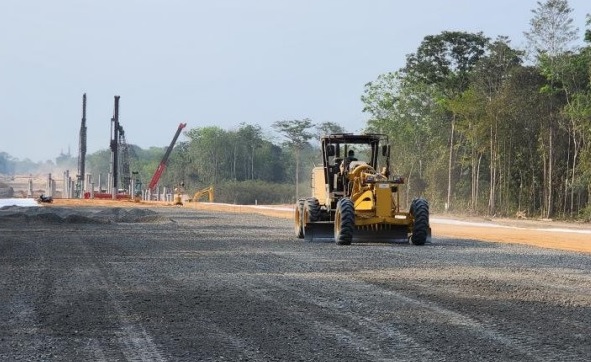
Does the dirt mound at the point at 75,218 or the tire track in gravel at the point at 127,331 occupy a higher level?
the dirt mound at the point at 75,218

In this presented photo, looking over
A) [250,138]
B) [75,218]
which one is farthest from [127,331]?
[250,138]

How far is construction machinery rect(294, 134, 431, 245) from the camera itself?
87.5 ft

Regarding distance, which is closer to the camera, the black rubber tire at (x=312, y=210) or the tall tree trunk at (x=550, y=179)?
the black rubber tire at (x=312, y=210)

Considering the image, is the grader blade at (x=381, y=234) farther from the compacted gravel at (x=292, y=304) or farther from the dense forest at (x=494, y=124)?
the dense forest at (x=494, y=124)

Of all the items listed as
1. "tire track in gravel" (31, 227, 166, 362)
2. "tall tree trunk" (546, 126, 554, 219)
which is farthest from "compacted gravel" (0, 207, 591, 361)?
"tall tree trunk" (546, 126, 554, 219)

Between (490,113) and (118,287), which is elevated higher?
(490,113)

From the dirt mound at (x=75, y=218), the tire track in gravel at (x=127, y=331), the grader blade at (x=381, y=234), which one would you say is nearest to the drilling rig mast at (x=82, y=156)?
the dirt mound at (x=75, y=218)

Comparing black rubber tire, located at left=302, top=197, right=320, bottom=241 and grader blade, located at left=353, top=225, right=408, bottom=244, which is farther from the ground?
black rubber tire, located at left=302, top=197, right=320, bottom=241

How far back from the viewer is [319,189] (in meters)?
29.3

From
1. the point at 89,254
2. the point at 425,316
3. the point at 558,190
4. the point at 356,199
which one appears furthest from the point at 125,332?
the point at 558,190

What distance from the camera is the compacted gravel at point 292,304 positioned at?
31.7 feet

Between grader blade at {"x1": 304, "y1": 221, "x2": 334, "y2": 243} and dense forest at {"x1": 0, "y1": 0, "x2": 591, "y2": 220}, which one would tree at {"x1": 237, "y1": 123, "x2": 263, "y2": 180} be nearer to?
dense forest at {"x1": 0, "y1": 0, "x2": 591, "y2": 220}

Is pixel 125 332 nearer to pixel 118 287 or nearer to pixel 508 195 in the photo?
pixel 118 287

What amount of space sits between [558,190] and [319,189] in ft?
127
